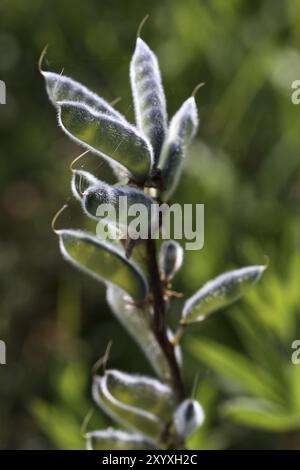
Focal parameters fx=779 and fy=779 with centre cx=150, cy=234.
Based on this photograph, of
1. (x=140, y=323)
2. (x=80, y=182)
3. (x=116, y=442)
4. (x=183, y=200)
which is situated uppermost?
(x=183, y=200)

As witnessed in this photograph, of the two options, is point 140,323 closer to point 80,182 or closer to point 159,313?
point 159,313

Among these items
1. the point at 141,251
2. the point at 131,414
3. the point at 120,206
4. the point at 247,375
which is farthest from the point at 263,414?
the point at 120,206

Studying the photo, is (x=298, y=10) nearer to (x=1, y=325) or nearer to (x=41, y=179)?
(x=41, y=179)

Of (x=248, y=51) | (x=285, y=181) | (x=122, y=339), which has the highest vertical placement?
(x=248, y=51)

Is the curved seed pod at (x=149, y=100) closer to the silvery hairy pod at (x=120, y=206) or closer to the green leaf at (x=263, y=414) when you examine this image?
the silvery hairy pod at (x=120, y=206)

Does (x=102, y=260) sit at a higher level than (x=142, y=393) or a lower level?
higher
